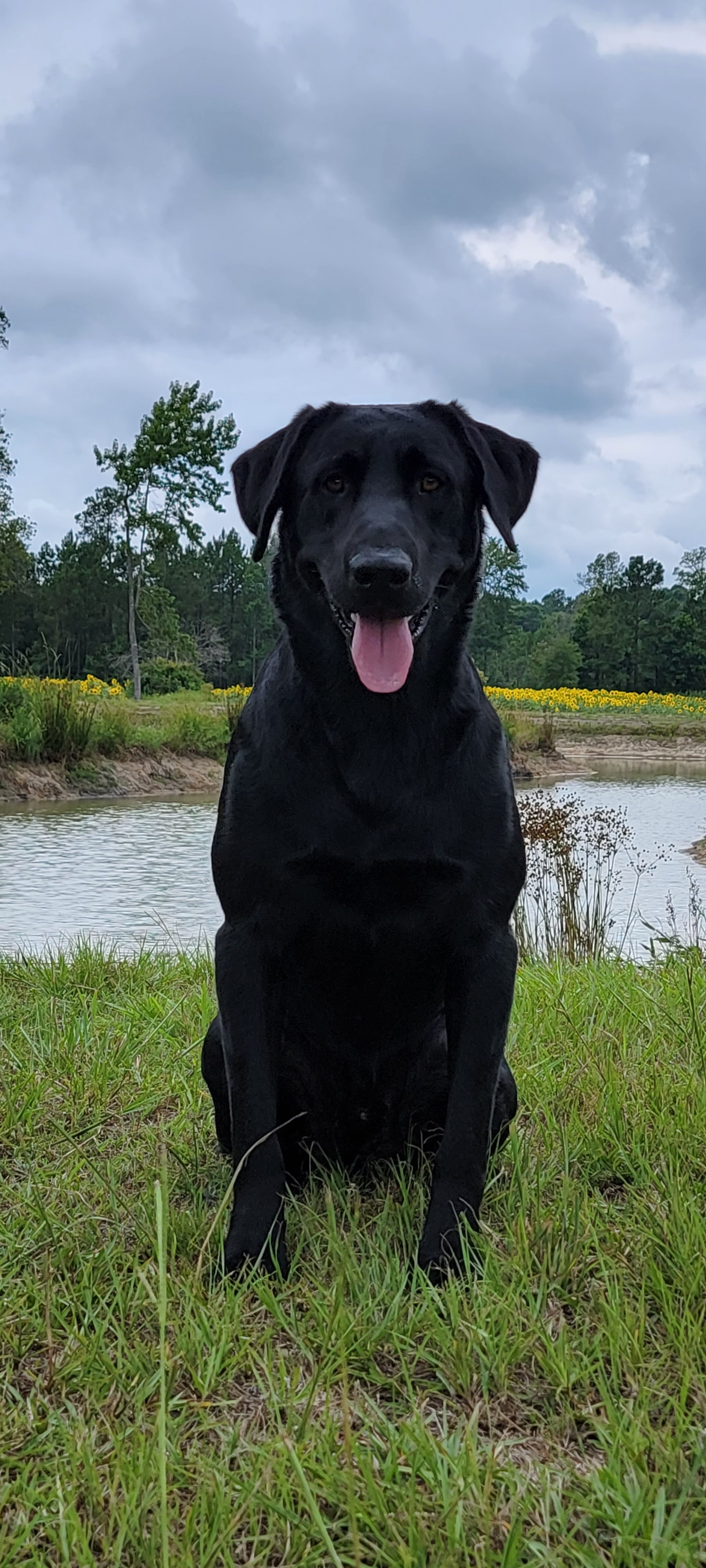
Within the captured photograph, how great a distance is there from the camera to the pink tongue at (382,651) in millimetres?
1999

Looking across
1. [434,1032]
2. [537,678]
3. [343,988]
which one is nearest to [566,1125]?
[434,1032]

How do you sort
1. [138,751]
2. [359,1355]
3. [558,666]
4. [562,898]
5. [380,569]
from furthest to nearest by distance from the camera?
[558,666] → [138,751] → [562,898] → [380,569] → [359,1355]

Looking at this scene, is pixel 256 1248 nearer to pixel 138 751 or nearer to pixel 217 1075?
pixel 217 1075

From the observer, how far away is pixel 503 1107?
Answer: 227cm

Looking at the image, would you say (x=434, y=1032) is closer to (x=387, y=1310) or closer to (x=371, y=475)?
(x=387, y=1310)

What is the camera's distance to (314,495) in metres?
2.16

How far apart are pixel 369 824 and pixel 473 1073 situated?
1.55 feet

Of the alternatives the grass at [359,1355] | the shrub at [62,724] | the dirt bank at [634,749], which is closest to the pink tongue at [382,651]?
the grass at [359,1355]

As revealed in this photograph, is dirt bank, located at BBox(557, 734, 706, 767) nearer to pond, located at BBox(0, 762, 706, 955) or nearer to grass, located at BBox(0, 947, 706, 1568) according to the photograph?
pond, located at BBox(0, 762, 706, 955)

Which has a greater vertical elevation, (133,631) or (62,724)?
(133,631)

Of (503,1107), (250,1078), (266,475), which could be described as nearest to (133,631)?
(266,475)

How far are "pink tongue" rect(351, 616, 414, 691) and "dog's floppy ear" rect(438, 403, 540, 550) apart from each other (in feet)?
0.93

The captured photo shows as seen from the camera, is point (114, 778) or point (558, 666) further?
point (558, 666)

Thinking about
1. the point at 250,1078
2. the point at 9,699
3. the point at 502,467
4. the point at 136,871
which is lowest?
the point at 136,871
